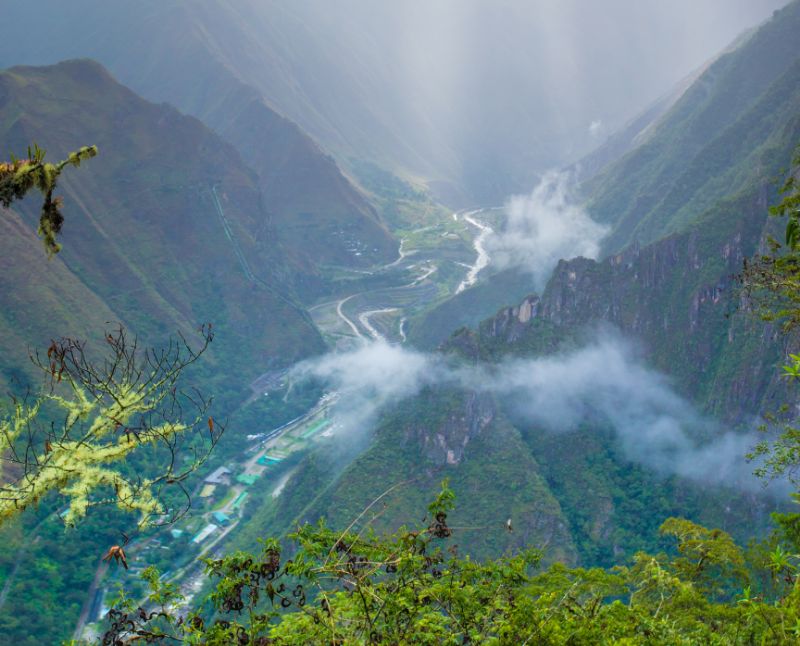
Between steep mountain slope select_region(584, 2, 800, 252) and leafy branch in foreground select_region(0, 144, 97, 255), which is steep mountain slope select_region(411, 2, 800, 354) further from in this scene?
leafy branch in foreground select_region(0, 144, 97, 255)

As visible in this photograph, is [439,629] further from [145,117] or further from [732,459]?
[145,117]

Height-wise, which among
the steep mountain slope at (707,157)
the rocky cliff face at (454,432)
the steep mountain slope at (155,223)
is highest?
the steep mountain slope at (707,157)

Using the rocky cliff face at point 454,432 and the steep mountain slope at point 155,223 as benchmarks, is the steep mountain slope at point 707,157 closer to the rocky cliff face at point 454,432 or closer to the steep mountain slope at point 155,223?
the rocky cliff face at point 454,432

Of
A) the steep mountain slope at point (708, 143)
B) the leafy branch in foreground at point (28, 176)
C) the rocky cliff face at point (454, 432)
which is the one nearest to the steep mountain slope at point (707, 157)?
the steep mountain slope at point (708, 143)

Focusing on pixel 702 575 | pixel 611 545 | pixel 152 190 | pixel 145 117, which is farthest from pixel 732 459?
pixel 145 117

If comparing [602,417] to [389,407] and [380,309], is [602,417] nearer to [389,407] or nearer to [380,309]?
[389,407]

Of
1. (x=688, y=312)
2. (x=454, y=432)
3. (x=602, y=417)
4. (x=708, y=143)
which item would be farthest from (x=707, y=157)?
(x=454, y=432)

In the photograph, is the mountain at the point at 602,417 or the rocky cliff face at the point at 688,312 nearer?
the mountain at the point at 602,417
